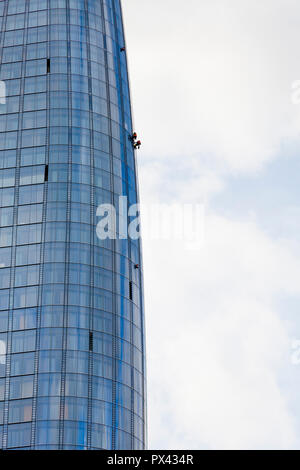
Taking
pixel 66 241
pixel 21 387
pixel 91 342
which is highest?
pixel 66 241

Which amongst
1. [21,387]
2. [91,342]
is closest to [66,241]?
[91,342]

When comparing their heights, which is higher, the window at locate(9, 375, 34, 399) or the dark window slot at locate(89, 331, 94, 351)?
the dark window slot at locate(89, 331, 94, 351)

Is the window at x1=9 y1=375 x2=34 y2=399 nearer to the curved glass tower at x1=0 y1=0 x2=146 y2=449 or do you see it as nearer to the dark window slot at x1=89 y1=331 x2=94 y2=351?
the curved glass tower at x1=0 y1=0 x2=146 y2=449

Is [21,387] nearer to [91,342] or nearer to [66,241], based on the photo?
[91,342]

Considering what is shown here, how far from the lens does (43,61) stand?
167 meters

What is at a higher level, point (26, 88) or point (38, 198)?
point (26, 88)

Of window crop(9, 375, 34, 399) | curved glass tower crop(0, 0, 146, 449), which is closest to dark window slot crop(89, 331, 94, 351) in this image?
curved glass tower crop(0, 0, 146, 449)

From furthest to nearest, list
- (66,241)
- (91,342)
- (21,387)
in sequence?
1. (66,241)
2. (91,342)
3. (21,387)

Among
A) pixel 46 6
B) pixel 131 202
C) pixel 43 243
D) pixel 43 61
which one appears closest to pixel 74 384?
pixel 43 243

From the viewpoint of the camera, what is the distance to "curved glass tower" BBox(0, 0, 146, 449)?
139000 millimetres

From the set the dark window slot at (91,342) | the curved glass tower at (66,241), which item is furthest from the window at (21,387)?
the dark window slot at (91,342)

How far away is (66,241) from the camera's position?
151 metres
